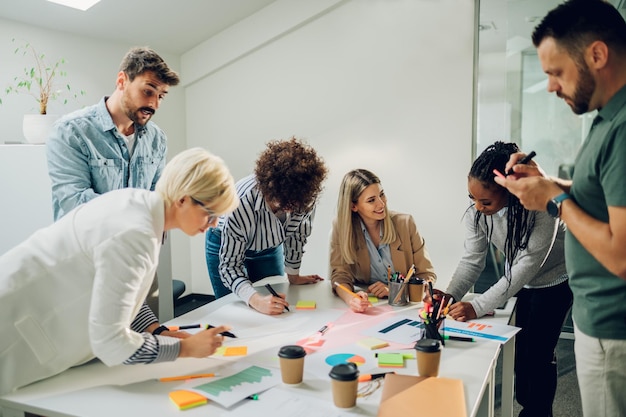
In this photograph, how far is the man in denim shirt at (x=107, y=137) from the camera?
2.19m

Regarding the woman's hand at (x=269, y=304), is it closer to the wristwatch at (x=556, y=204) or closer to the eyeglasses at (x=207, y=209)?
the eyeglasses at (x=207, y=209)

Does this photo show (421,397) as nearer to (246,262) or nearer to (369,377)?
(369,377)

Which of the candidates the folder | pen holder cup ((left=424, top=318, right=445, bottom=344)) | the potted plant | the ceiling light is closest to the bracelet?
the folder

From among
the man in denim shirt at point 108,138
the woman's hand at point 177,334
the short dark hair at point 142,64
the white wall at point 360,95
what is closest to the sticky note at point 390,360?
the woman's hand at point 177,334

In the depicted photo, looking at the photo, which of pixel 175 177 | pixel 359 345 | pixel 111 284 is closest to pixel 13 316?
pixel 111 284

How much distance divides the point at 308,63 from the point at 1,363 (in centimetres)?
342

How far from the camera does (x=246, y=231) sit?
7.55 feet

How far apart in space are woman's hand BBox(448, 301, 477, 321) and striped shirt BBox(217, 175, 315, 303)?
0.78 metres

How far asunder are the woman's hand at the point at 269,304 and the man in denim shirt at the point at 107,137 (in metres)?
0.79

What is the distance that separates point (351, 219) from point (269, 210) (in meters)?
0.41

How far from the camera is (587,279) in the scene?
1.42 metres

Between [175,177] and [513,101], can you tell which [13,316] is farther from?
[513,101]

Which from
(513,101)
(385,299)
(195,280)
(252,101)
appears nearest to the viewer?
(385,299)

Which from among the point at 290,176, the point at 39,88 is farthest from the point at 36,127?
the point at 290,176
